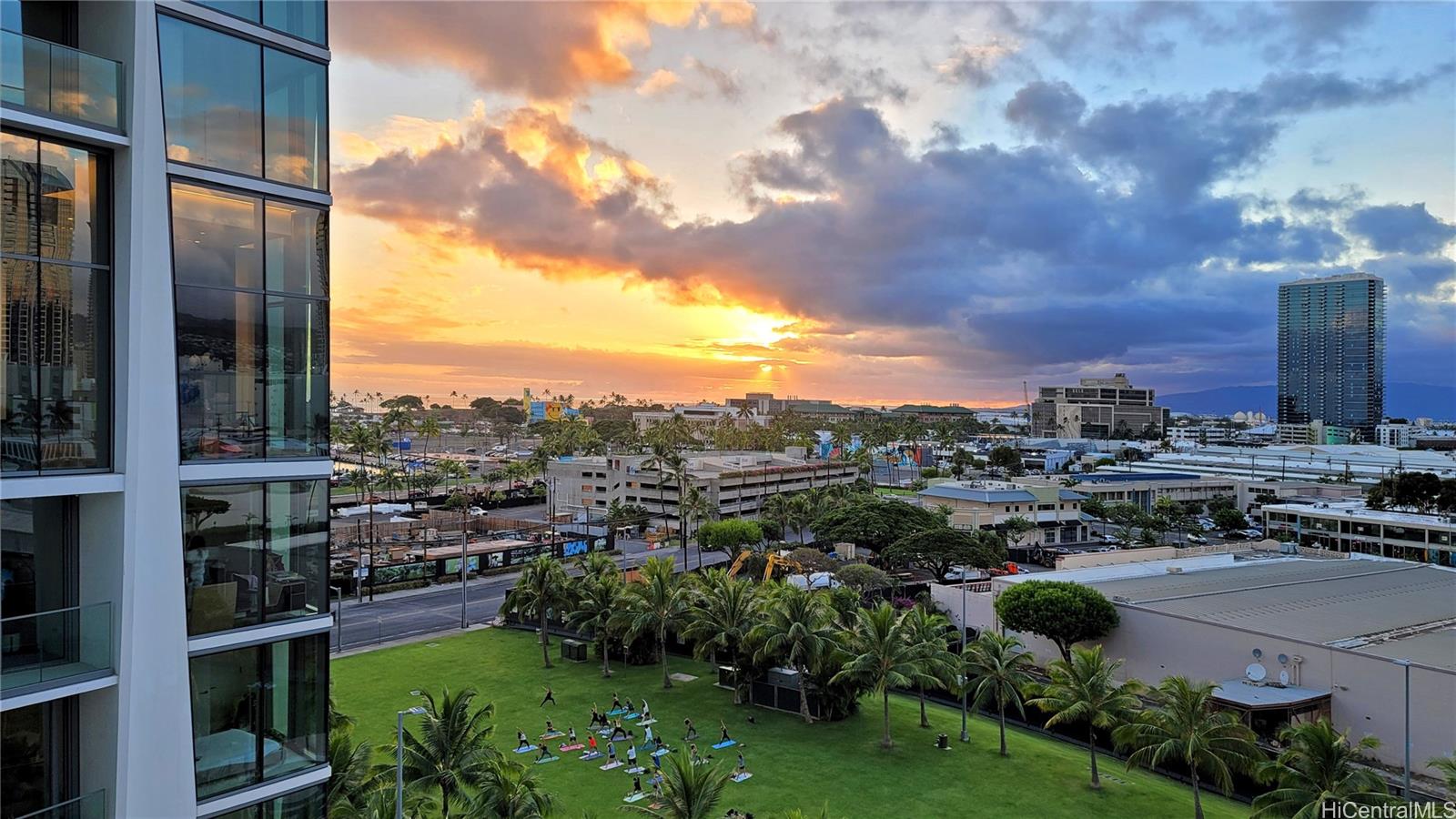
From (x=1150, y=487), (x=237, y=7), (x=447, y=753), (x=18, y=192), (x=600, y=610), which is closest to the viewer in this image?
(x=18, y=192)

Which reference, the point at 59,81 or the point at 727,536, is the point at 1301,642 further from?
the point at 727,536

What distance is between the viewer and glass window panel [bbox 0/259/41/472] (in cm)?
977

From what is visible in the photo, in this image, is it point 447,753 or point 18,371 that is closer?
point 18,371

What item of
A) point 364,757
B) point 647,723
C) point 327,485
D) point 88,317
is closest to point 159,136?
point 88,317

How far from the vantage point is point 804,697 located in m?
37.8

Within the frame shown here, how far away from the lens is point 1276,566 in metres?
58.6

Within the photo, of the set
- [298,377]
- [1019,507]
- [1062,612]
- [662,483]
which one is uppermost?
[298,377]

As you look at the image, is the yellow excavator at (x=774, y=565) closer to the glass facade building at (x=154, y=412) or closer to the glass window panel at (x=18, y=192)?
the glass facade building at (x=154, y=412)

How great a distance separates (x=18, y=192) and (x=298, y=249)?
3073 mm

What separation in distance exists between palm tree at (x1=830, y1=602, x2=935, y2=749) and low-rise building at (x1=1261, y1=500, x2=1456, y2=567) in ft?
254

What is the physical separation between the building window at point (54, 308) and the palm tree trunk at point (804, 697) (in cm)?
3148

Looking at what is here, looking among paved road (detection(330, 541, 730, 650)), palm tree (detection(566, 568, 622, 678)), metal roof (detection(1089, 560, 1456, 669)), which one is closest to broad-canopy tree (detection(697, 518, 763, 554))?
paved road (detection(330, 541, 730, 650))

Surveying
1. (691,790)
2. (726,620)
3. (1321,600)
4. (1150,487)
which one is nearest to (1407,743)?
(691,790)

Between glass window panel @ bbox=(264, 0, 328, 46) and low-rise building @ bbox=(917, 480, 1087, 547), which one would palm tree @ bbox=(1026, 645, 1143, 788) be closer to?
glass window panel @ bbox=(264, 0, 328, 46)
